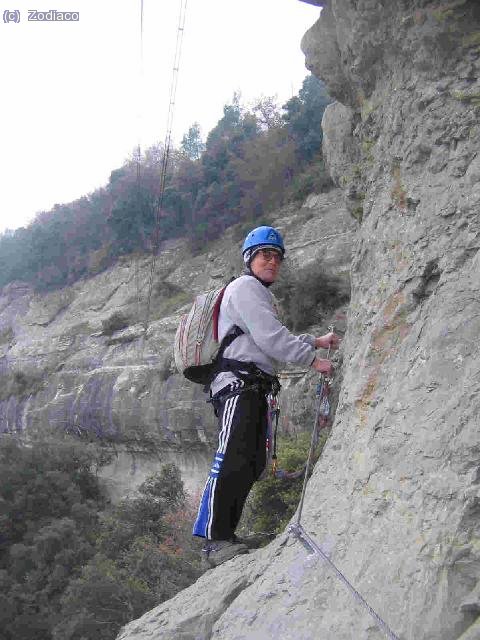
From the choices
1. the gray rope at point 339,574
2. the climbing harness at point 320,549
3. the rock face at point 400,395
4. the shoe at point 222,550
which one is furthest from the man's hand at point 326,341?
the shoe at point 222,550

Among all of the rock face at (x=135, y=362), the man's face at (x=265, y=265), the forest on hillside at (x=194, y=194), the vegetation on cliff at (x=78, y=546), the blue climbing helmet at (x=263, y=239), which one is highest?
the forest on hillside at (x=194, y=194)

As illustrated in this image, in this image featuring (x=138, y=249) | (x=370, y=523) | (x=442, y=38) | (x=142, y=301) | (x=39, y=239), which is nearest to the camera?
(x=370, y=523)

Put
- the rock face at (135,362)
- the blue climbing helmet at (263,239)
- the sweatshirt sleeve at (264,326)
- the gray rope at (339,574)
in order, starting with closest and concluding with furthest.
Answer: the gray rope at (339,574) → the sweatshirt sleeve at (264,326) → the blue climbing helmet at (263,239) → the rock face at (135,362)

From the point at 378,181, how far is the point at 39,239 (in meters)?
36.8

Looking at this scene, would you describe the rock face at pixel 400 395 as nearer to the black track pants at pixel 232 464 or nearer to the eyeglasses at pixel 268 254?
the black track pants at pixel 232 464

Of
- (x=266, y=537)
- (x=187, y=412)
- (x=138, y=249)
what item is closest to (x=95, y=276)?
(x=138, y=249)

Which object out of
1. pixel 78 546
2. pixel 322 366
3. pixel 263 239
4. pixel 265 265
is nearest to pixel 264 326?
pixel 322 366

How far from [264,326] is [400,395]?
37.1 inches

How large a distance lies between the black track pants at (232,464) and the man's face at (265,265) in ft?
2.23

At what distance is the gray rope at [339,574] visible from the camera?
207 cm

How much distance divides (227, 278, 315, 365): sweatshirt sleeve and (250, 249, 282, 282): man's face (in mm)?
221

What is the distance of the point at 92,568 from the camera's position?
1094 cm

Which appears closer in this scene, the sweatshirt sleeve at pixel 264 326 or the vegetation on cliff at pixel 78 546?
the sweatshirt sleeve at pixel 264 326

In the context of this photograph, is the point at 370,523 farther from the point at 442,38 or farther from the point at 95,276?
the point at 95,276
